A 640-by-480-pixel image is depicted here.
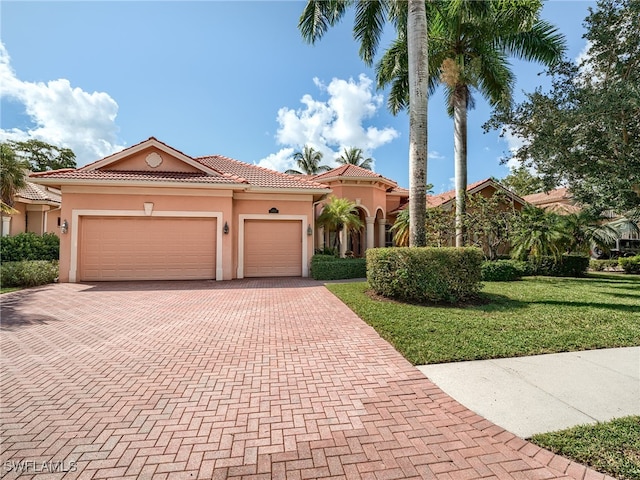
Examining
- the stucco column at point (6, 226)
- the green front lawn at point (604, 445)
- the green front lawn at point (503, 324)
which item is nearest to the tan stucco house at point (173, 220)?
the green front lawn at point (503, 324)

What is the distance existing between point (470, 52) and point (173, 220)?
15617 mm

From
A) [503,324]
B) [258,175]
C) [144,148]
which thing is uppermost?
[144,148]

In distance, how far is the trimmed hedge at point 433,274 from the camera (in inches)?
323

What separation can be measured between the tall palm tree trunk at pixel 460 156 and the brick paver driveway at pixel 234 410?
361 inches

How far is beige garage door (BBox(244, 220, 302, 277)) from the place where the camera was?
1428 cm

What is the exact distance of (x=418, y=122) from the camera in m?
8.95

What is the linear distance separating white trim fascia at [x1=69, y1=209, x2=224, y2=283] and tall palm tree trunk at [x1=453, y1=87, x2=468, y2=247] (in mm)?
10494

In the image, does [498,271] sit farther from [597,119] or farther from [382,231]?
[382,231]

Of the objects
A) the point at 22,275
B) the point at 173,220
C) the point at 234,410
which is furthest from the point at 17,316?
the point at 234,410

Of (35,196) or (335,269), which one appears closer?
(335,269)

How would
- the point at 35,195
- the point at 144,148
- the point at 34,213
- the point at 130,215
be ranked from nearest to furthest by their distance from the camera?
the point at 130,215, the point at 144,148, the point at 35,195, the point at 34,213

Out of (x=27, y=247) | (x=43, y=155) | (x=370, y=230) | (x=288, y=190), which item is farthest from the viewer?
(x=43, y=155)

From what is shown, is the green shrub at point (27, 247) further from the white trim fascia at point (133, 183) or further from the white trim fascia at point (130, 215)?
the white trim fascia at point (133, 183)

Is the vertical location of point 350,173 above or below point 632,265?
above
